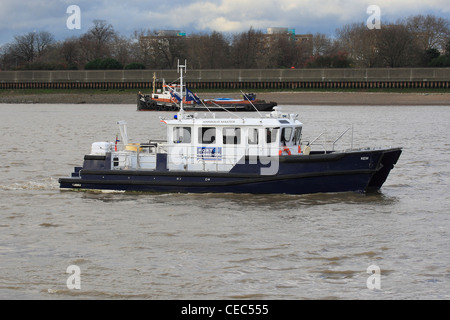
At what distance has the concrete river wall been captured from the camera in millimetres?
84375

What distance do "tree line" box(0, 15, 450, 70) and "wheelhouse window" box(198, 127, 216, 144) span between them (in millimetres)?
76851

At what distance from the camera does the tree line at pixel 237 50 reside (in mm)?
99188

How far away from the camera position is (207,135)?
68.4ft

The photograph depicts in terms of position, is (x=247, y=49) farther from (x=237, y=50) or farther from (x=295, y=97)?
(x=295, y=97)

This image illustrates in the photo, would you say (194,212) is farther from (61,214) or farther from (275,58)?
(275,58)

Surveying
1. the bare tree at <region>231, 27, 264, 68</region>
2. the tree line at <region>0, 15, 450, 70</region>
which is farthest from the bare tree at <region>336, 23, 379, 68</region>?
the bare tree at <region>231, 27, 264, 68</region>

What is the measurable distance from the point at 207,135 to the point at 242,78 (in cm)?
7117

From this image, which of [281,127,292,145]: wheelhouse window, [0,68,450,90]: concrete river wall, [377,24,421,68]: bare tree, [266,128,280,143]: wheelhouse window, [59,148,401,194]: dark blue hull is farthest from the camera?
[377,24,421,68]: bare tree

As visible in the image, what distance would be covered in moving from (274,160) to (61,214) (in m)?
5.71

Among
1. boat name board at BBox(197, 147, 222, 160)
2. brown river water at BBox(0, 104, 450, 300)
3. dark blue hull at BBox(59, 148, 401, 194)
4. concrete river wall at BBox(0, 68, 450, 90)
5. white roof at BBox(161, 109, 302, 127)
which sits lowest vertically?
brown river water at BBox(0, 104, 450, 300)

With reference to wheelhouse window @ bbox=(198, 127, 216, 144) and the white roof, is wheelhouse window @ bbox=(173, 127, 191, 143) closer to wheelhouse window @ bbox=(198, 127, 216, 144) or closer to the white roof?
the white roof

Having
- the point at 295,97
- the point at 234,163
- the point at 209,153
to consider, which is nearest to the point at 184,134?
the point at 209,153

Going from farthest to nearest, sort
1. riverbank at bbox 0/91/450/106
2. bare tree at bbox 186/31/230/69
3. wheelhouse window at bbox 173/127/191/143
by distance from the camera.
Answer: bare tree at bbox 186/31/230/69 → riverbank at bbox 0/91/450/106 → wheelhouse window at bbox 173/127/191/143
